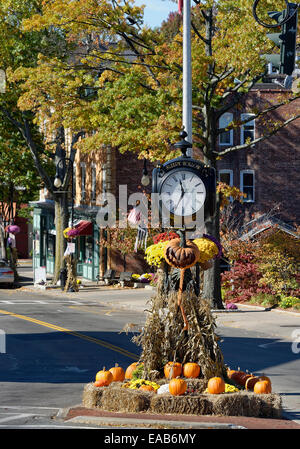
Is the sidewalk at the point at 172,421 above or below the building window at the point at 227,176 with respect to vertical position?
below

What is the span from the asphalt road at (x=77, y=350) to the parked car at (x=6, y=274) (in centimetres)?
1036

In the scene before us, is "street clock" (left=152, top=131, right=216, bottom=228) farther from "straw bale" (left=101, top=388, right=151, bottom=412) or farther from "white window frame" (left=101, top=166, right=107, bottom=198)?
"white window frame" (left=101, top=166, right=107, bottom=198)

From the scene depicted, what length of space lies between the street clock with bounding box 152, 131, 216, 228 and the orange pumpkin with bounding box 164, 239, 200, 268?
1.78 feet

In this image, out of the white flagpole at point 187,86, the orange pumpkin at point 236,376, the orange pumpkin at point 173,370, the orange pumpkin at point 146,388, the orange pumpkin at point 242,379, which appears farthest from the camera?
the white flagpole at point 187,86

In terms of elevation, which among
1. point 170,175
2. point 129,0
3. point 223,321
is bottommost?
point 223,321

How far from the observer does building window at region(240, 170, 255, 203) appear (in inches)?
1754

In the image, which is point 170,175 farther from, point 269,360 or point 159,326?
point 269,360

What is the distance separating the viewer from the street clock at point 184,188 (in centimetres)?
1298

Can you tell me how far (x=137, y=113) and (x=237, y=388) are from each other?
17.3 m

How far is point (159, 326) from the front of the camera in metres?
12.9

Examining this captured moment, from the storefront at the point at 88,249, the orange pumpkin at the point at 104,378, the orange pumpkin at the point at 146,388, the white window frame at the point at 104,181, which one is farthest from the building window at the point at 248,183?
the orange pumpkin at the point at 146,388

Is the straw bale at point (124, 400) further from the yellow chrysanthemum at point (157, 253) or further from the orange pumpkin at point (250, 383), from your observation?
the yellow chrysanthemum at point (157, 253)

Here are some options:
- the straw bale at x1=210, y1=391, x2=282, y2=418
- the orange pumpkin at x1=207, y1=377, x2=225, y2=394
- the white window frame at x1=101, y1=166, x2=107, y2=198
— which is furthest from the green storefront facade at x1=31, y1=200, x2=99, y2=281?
the straw bale at x1=210, y1=391, x2=282, y2=418

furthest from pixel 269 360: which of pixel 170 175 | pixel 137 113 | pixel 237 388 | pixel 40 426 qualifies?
pixel 137 113
